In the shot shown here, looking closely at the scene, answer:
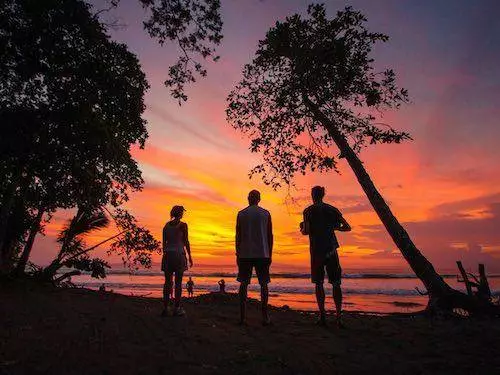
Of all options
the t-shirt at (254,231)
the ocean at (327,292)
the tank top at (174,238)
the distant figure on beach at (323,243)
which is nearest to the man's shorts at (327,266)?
the distant figure on beach at (323,243)

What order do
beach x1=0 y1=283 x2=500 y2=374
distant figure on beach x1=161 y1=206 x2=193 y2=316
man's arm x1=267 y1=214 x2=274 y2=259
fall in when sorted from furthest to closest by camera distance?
distant figure on beach x1=161 y1=206 x2=193 y2=316 → man's arm x1=267 y1=214 x2=274 y2=259 → beach x1=0 y1=283 x2=500 y2=374

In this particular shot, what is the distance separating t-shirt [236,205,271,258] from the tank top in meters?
1.46

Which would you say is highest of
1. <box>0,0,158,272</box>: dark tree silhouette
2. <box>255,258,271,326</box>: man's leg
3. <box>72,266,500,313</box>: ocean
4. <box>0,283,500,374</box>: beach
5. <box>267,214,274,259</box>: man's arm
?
<box>0,0,158,272</box>: dark tree silhouette

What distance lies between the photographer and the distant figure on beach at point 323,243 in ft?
26.0

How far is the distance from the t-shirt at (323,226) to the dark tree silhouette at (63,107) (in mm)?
6023

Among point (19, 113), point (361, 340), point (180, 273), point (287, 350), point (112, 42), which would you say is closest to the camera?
point (287, 350)

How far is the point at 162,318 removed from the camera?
315 inches

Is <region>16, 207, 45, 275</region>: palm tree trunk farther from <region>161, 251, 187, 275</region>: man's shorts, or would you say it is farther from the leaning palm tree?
<region>161, 251, 187, 275</region>: man's shorts

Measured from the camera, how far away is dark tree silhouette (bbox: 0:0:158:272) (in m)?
9.81

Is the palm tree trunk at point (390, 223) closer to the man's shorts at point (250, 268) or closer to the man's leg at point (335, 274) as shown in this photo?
the man's leg at point (335, 274)

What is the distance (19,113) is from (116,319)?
6173mm

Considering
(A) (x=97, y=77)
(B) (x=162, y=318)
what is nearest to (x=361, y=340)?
(B) (x=162, y=318)

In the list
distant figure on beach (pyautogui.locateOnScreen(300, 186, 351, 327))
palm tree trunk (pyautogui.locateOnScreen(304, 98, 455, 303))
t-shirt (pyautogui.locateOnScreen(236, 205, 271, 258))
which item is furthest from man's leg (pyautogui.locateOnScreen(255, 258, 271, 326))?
palm tree trunk (pyautogui.locateOnScreen(304, 98, 455, 303))

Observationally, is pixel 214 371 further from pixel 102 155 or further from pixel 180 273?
pixel 102 155
